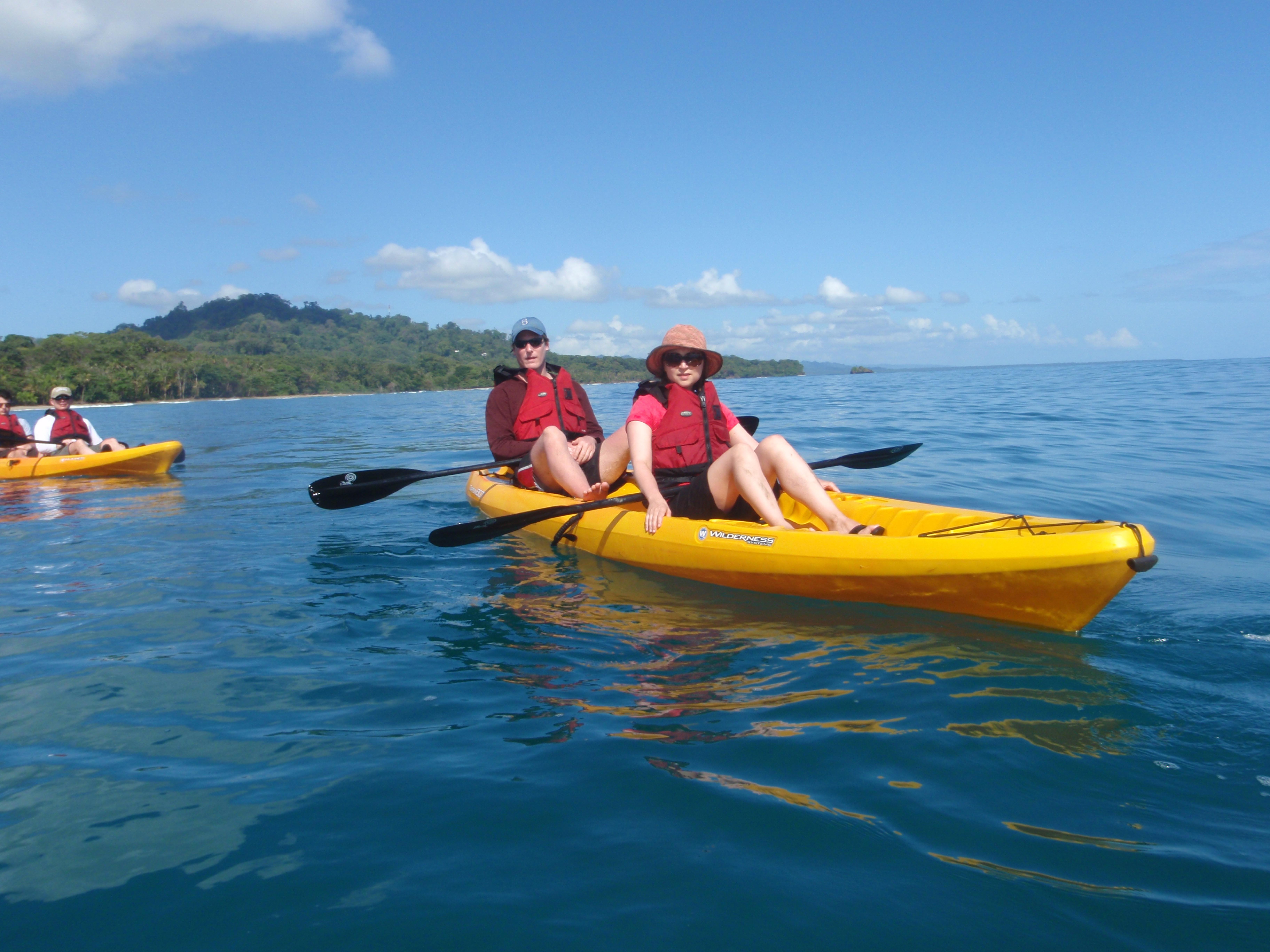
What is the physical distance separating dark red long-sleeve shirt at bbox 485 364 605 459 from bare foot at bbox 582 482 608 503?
885 millimetres

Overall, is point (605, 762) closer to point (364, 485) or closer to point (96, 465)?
point (364, 485)

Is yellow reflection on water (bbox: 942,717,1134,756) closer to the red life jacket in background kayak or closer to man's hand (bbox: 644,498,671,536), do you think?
man's hand (bbox: 644,498,671,536)

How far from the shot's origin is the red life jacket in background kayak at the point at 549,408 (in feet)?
20.1

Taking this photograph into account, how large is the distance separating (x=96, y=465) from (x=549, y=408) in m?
6.73

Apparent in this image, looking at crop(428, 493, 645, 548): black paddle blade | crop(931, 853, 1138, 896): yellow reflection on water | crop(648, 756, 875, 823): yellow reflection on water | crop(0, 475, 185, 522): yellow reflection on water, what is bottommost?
crop(931, 853, 1138, 896): yellow reflection on water

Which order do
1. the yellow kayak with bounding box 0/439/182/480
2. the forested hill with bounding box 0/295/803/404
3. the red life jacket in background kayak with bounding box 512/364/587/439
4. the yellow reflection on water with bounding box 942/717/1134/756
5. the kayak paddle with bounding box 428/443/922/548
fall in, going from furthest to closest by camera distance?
1. the forested hill with bounding box 0/295/803/404
2. the yellow kayak with bounding box 0/439/182/480
3. the red life jacket in background kayak with bounding box 512/364/587/439
4. the kayak paddle with bounding box 428/443/922/548
5. the yellow reflection on water with bounding box 942/717/1134/756

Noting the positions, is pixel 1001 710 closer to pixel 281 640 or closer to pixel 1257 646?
pixel 1257 646

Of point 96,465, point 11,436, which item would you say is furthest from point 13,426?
point 96,465

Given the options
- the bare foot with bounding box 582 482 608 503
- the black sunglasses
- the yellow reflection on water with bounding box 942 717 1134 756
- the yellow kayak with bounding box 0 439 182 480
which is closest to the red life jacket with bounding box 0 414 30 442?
the yellow kayak with bounding box 0 439 182 480

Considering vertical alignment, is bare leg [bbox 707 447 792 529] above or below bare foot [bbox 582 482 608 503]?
above

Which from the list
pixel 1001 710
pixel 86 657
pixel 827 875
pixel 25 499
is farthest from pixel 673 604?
pixel 25 499

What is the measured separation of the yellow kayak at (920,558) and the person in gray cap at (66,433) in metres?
8.55

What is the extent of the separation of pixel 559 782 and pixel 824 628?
1703 mm

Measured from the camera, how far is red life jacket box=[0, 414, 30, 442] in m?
9.81
